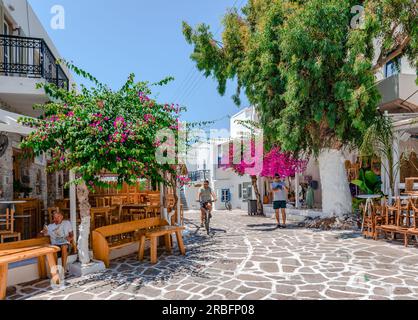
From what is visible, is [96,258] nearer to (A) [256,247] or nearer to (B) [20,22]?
(A) [256,247]

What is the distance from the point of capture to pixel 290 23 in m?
9.86

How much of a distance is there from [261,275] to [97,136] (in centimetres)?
406

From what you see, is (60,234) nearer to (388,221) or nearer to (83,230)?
(83,230)

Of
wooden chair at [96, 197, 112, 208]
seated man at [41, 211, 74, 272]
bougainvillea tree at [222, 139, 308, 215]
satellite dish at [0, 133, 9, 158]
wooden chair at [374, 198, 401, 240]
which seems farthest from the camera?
bougainvillea tree at [222, 139, 308, 215]

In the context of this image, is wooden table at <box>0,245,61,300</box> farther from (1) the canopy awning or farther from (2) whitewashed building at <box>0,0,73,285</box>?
(2) whitewashed building at <box>0,0,73,285</box>

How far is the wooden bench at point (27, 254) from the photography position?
4.82 meters

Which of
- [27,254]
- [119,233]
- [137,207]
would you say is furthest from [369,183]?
[27,254]

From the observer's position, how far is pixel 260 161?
52.0ft

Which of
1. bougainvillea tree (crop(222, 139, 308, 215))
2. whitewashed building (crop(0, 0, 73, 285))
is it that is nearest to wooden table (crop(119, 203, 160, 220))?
whitewashed building (crop(0, 0, 73, 285))

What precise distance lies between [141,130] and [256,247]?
4.49 metres

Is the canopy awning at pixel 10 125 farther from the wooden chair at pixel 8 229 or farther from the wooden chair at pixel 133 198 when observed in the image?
the wooden chair at pixel 133 198

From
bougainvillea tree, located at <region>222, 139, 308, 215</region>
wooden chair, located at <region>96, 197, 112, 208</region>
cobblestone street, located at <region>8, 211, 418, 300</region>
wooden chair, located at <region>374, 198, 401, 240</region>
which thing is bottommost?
cobblestone street, located at <region>8, 211, 418, 300</region>

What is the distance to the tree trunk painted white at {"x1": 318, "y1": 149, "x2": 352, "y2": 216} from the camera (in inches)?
446
